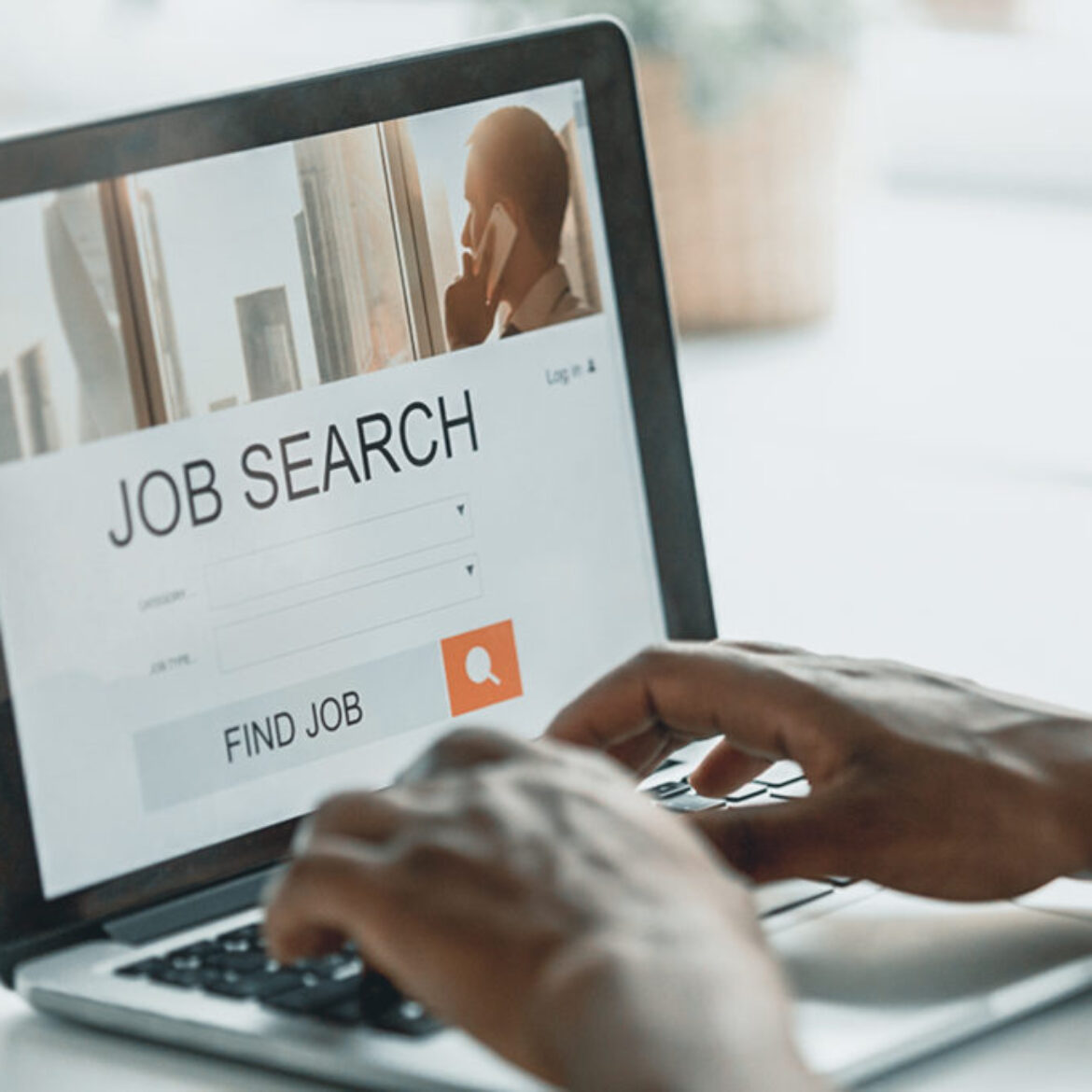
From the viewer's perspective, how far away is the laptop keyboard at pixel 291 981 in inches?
20.8


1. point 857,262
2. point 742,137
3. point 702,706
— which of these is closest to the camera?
point 702,706

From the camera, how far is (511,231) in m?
0.76

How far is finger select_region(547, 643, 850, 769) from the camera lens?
630 mm

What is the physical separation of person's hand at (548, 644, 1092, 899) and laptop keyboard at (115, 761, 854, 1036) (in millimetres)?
23

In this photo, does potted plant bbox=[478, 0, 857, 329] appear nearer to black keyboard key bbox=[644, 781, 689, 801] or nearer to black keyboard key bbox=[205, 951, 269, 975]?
black keyboard key bbox=[644, 781, 689, 801]

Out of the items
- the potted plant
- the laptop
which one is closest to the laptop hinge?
the laptop

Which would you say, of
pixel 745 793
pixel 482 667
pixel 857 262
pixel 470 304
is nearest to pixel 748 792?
pixel 745 793

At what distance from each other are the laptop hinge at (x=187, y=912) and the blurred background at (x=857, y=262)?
0.88 feet

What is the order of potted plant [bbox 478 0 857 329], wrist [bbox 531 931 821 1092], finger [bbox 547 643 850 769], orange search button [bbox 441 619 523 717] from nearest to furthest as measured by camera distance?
1. wrist [bbox 531 931 821 1092]
2. finger [bbox 547 643 850 769]
3. orange search button [bbox 441 619 523 717]
4. potted plant [bbox 478 0 857 329]

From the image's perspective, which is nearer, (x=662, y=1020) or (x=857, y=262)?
(x=662, y=1020)

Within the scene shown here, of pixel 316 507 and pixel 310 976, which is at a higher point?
pixel 316 507

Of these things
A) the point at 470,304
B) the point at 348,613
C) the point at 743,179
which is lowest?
the point at 348,613

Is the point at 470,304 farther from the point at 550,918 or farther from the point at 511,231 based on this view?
the point at 550,918

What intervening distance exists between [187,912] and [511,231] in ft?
0.94
